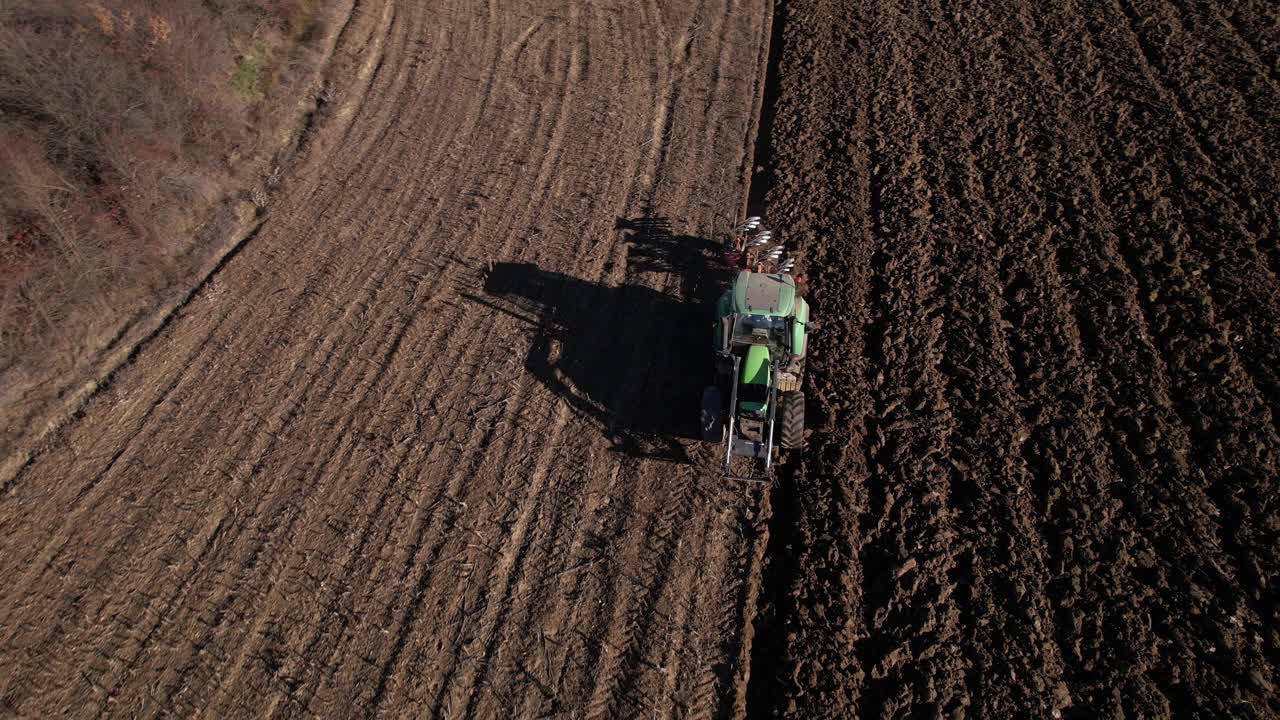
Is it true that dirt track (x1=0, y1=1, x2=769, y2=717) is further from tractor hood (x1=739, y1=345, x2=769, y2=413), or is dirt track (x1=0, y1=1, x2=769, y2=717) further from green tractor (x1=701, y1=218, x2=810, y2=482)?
tractor hood (x1=739, y1=345, x2=769, y2=413)

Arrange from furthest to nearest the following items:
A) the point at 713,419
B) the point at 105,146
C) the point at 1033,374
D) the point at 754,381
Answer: the point at 105,146, the point at 1033,374, the point at 754,381, the point at 713,419

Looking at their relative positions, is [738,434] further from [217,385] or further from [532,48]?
[532,48]

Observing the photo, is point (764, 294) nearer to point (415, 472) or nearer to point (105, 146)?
point (415, 472)

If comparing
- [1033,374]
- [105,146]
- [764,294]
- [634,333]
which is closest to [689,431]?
[634,333]

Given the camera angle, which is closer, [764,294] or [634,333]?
[764,294]

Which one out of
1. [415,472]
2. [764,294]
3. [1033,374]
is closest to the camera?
[415,472]

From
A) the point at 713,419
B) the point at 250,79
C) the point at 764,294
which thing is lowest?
the point at 250,79
